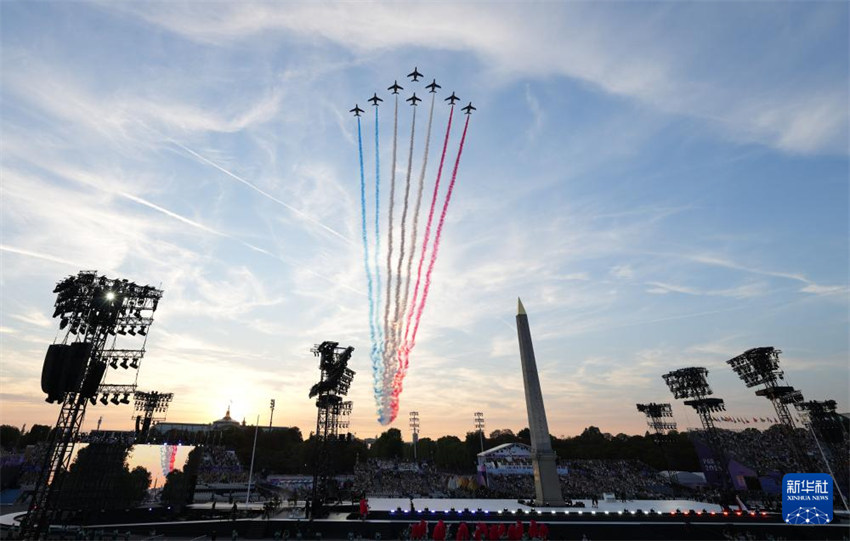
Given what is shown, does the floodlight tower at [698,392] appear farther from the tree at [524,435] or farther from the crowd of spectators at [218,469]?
the tree at [524,435]

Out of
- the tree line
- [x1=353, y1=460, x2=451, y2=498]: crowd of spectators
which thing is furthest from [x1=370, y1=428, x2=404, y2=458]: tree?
[x1=353, y1=460, x2=451, y2=498]: crowd of spectators

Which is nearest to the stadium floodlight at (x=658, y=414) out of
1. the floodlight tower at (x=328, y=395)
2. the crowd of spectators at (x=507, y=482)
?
the crowd of spectators at (x=507, y=482)

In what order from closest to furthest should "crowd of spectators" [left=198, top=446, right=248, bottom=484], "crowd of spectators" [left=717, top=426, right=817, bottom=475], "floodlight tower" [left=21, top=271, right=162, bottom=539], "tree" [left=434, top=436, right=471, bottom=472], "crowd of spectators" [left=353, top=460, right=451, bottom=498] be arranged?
"floodlight tower" [left=21, top=271, right=162, bottom=539], "crowd of spectators" [left=353, top=460, right=451, bottom=498], "crowd of spectators" [left=717, top=426, right=817, bottom=475], "crowd of spectators" [left=198, top=446, right=248, bottom=484], "tree" [left=434, top=436, right=471, bottom=472]

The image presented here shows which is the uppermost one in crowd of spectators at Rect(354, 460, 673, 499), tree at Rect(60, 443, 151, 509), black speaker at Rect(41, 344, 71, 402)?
black speaker at Rect(41, 344, 71, 402)

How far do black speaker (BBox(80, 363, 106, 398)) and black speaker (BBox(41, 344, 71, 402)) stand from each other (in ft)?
6.61

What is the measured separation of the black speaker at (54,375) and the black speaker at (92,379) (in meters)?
2.02

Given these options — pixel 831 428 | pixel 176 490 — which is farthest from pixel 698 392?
pixel 176 490

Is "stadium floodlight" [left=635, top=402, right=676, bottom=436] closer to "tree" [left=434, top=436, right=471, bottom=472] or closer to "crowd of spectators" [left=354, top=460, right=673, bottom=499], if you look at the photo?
"crowd of spectators" [left=354, top=460, right=673, bottom=499]

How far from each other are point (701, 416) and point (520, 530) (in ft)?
114

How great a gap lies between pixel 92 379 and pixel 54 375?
256 centimetres

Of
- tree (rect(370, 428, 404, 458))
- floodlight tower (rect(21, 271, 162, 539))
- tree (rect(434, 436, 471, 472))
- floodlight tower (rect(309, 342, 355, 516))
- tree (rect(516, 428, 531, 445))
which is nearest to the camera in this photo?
floodlight tower (rect(21, 271, 162, 539))

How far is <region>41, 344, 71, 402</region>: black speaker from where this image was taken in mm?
27391

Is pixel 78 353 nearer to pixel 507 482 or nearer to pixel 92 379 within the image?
pixel 92 379

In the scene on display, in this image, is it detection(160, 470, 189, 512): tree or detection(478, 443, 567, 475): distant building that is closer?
detection(160, 470, 189, 512): tree
